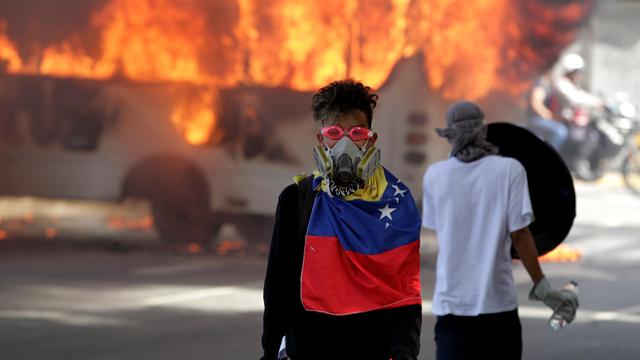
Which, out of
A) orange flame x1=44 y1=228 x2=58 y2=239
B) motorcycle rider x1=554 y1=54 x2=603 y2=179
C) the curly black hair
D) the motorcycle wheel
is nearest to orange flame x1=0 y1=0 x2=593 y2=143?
orange flame x1=44 y1=228 x2=58 y2=239

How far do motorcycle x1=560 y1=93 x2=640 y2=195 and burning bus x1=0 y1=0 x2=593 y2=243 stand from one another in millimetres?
8603

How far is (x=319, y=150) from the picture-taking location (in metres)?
3.66

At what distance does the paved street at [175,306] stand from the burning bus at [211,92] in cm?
78

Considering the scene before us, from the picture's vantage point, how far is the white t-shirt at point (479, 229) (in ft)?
17.6

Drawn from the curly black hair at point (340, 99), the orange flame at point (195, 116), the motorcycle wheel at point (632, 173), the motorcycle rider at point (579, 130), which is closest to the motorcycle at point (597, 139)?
the motorcycle rider at point (579, 130)

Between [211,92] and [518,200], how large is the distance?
8.96 m

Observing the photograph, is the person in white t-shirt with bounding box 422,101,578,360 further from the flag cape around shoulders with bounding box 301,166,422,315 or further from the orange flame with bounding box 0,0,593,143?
the orange flame with bounding box 0,0,593,143

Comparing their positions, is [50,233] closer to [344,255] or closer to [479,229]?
[479,229]

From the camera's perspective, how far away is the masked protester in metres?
3.55

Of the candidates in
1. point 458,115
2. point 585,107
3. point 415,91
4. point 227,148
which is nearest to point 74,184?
point 227,148

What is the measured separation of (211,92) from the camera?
14.0 meters

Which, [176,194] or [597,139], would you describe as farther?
[597,139]

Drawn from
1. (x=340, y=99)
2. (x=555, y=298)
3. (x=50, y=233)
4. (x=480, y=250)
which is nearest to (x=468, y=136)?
(x=480, y=250)

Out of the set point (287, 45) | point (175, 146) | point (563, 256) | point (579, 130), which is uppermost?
point (287, 45)
